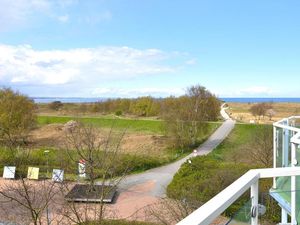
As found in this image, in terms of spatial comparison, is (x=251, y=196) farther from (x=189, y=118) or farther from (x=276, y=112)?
(x=276, y=112)

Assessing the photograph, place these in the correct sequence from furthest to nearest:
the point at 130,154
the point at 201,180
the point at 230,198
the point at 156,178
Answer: the point at 130,154
the point at 156,178
the point at 201,180
the point at 230,198

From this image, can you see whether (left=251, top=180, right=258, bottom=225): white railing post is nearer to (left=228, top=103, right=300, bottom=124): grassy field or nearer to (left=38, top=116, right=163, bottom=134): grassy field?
(left=38, top=116, right=163, bottom=134): grassy field

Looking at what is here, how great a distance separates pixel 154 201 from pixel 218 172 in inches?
151

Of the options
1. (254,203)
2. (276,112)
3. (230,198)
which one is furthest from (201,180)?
(276,112)

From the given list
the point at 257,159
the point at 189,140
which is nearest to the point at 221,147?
the point at 189,140

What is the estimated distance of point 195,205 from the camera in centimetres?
1445

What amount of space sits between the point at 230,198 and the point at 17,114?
138 ft

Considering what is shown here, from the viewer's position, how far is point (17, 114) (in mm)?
41625

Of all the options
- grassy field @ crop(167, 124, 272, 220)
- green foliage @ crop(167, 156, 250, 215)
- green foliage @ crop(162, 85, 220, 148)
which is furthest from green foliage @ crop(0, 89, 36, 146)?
green foliage @ crop(167, 156, 250, 215)

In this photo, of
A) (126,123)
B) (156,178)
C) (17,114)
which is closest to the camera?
(156,178)

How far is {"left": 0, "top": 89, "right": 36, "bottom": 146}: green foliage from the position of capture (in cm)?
4038

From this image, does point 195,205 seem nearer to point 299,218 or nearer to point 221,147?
point 299,218

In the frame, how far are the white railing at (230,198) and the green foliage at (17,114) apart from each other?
39178 mm

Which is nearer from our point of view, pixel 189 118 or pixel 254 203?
pixel 254 203
